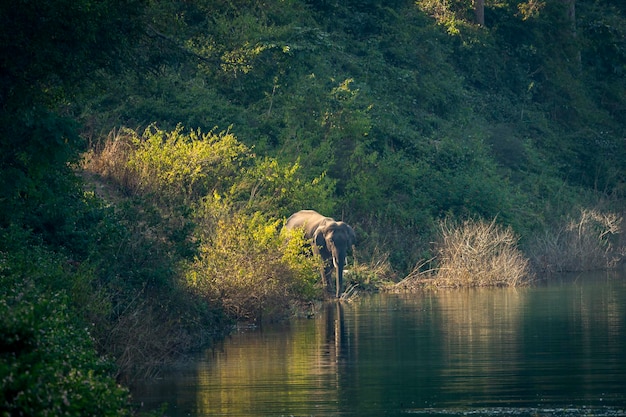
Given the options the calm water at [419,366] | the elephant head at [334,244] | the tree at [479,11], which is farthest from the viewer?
the tree at [479,11]

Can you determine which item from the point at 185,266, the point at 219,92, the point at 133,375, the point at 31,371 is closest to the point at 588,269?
the point at 219,92

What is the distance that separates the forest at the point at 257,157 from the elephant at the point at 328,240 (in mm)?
720

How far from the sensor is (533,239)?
1725 inches

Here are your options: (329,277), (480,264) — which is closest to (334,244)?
(329,277)

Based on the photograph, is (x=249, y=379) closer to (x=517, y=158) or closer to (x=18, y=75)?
(x=18, y=75)

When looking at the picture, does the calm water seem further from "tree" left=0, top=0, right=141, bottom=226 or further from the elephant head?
→ "tree" left=0, top=0, right=141, bottom=226

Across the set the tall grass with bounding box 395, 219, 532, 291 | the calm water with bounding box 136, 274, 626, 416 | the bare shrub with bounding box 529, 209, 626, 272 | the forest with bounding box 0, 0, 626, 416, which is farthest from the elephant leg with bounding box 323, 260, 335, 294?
the bare shrub with bounding box 529, 209, 626, 272

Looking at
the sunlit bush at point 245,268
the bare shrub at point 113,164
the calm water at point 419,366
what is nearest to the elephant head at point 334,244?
the calm water at point 419,366

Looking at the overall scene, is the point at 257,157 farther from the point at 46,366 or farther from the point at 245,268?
the point at 46,366

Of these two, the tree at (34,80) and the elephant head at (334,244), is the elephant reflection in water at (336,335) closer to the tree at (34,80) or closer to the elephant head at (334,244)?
the elephant head at (334,244)

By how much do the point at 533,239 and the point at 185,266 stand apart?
20126 mm

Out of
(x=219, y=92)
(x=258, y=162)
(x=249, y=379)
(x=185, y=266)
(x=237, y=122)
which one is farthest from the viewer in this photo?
(x=219, y=92)

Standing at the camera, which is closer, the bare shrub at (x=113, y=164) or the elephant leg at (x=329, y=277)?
the bare shrub at (x=113, y=164)

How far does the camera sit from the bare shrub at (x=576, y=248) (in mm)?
42594
